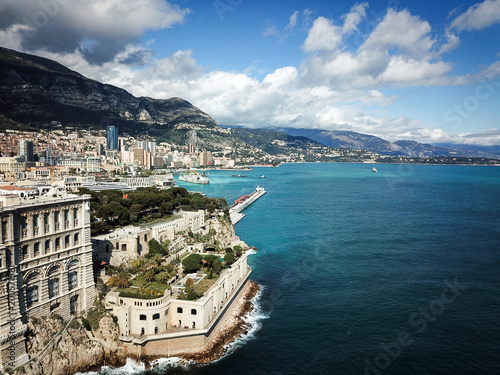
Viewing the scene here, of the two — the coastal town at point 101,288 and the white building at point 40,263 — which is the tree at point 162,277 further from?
the white building at point 40,263

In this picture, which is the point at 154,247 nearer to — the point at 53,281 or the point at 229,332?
the point at 53,281

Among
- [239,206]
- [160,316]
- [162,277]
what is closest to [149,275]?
[162,277]

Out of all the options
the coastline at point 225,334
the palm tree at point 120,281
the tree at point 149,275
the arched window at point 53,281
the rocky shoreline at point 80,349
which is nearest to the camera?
the rocky shoreline at point 80,349

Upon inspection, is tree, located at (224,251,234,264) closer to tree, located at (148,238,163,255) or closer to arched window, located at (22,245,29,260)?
tree, located at (148,238,163,255)

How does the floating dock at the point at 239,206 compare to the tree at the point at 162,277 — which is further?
the floating dock at the point at 239,206

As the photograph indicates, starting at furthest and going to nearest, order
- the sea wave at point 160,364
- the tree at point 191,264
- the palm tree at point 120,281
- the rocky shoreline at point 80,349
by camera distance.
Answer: the tree at point 191,264
the palm tree at point 120,281
the sea wave at point 160,364
the rocky shoreline at point 80,349

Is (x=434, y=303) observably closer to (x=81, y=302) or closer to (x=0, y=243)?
(x=81, y=302)

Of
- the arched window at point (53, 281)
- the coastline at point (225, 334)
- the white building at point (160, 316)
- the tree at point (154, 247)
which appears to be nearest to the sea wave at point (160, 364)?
the coastline at point (225, 334)
